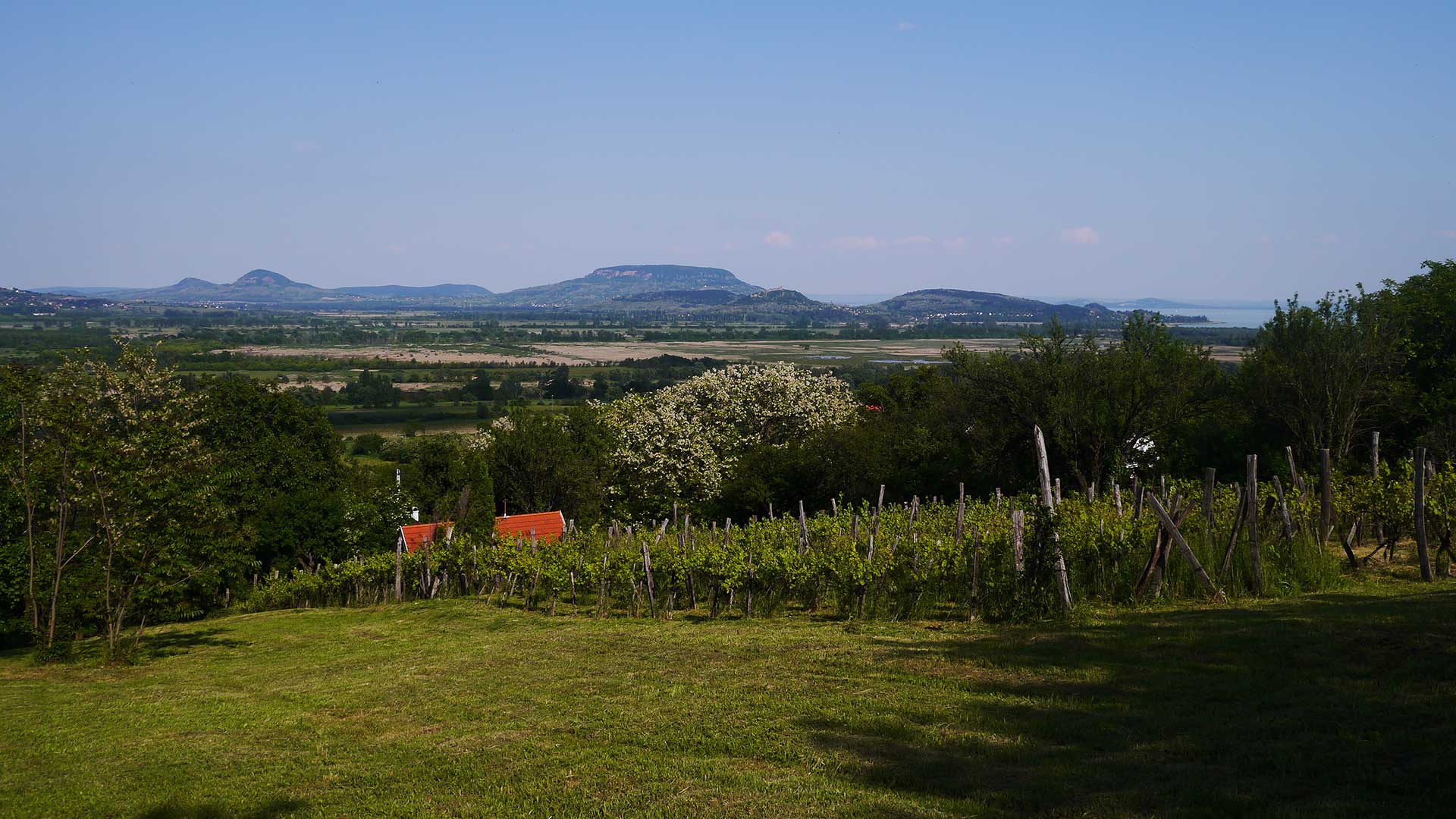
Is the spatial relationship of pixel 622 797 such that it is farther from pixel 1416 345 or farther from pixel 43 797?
pixel 1416 345

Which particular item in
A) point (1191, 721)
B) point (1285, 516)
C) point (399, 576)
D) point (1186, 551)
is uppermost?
point (1285, 516)

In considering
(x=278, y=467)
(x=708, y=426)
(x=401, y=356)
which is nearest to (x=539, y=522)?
(x=278, y=467)

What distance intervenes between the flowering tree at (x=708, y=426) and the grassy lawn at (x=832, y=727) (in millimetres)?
32745

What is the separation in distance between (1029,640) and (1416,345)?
2650 centimetres

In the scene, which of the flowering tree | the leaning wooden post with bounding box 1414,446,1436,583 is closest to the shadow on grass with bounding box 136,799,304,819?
the leaning wooden post with bounding box 1414,446,1436,583

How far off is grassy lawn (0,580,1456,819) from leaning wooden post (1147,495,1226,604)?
0.71 m

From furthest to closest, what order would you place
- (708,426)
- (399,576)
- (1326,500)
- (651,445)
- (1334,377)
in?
(708,426) < (651,445) < (1334,377) < (399,576) < (1326,500)

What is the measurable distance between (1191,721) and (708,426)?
4194 centimetres

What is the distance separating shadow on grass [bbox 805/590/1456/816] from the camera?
A: 6.66m

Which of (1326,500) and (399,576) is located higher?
(1326,500)

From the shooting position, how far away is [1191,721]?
821 centimetres

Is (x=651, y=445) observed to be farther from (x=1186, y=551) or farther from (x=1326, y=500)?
(x=1186, y=551)

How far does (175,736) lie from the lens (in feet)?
35.7

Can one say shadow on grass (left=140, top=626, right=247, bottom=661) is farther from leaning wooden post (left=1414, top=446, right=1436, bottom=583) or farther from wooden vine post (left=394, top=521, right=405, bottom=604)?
leaning wooden post (left=1414, top=446, right=1436, bottom=583)
